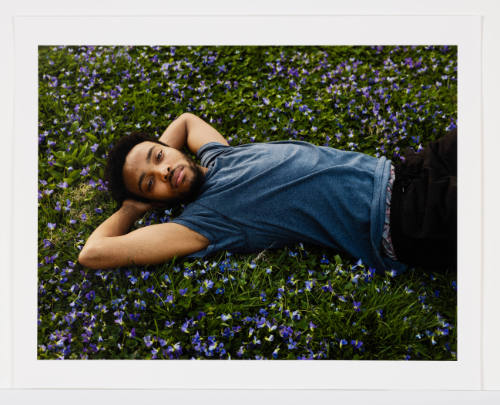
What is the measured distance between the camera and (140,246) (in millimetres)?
2049

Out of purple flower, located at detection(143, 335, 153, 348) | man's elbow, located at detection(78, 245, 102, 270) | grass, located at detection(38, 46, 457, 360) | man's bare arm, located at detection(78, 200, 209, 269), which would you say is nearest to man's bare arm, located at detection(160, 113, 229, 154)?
grass, located at detection(38, 46, 457, 360)

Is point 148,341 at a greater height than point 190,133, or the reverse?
point 190,133

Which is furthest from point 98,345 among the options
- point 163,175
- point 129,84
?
point 129,84

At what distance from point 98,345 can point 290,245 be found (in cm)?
122

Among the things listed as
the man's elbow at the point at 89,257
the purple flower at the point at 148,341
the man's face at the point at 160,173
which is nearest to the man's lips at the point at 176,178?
the man's face at the point at 160,173

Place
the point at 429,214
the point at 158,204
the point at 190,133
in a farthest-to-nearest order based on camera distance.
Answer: the point at 190,133 < the point at 158,204 < the point at 429,214

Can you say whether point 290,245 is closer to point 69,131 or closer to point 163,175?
point 163,175

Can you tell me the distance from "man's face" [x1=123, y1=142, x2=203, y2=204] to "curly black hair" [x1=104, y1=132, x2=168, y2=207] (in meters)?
0.04

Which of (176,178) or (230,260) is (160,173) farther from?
(230,260)

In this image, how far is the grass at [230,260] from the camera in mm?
2020

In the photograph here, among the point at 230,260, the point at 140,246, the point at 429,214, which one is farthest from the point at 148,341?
the point at 429,214

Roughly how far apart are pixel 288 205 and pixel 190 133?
82cm
